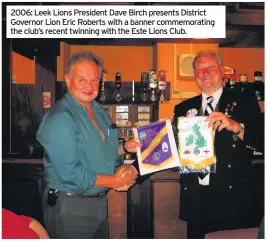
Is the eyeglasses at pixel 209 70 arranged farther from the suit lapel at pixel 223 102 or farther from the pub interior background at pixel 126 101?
the pub interior background at pixel 126 101

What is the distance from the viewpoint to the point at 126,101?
19.3 ft

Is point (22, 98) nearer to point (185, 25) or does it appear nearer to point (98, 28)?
point (98, 28)

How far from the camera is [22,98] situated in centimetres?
577

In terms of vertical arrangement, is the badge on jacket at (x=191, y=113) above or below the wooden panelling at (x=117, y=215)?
above

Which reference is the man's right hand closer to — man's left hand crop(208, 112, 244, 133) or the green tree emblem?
the green tree emblem

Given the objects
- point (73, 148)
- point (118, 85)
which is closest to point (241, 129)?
point (73, 148)

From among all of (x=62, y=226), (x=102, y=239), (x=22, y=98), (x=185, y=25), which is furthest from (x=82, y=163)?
(x=22, y=98)

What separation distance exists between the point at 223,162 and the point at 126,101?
3.79 m

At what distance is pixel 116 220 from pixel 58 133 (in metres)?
1.64

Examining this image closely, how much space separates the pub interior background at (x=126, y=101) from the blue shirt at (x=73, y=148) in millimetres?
731

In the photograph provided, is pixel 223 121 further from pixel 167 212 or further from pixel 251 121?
pixel 167 212

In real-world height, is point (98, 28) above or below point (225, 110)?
above

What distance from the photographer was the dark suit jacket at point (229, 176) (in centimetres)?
221
